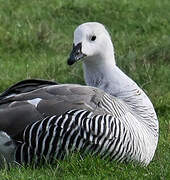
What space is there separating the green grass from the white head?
1.01 metres

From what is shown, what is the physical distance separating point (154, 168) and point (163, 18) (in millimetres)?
7807

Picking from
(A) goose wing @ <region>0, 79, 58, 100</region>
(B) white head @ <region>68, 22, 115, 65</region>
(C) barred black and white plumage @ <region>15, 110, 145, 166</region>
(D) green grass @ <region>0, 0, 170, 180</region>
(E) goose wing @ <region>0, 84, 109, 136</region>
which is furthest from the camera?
(B) white head @ <region>68, 22, 115, 65</region>

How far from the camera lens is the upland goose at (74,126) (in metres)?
6.21

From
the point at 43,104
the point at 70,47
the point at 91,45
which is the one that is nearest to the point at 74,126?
the point at 43,104

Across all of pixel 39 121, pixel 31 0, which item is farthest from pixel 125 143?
pixel 31 0

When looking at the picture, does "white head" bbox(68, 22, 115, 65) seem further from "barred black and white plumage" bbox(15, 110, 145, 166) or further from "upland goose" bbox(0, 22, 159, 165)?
"barred black and white plumage" bbox(15, 110, 145, 166)

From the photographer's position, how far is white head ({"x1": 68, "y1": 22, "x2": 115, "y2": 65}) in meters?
6.95

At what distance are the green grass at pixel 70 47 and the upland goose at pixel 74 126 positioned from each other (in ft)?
0.43

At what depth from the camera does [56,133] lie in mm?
6203

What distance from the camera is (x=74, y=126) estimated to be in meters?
6.21

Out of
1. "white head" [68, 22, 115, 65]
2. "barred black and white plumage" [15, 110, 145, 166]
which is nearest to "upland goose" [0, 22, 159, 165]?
"barred black and white plumage" [15, 110, 145, 166]

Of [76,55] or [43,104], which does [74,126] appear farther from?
[76,55]

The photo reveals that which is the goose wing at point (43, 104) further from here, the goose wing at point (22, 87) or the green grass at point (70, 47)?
the green grass at point (70, 47)

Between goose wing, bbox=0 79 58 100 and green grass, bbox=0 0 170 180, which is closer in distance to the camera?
green grass, bbox=0 0 170 180
